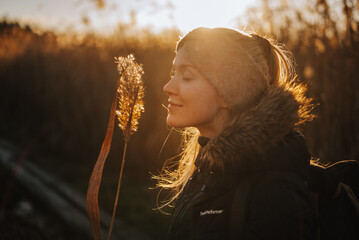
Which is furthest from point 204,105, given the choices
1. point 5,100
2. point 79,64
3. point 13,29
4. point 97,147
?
point 13,29

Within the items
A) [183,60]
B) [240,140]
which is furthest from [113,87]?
[240,140]

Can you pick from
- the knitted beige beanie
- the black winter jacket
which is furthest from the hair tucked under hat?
the black winter jacket

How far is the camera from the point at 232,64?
5.20 feet

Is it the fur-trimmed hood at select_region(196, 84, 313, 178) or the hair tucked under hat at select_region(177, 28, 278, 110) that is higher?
the hair tucked under hat at select_region(177, 28, 278, 110)

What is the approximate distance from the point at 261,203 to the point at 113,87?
15.6 feet

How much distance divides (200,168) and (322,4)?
237 cm

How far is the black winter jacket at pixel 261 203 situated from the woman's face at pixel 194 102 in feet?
0.84

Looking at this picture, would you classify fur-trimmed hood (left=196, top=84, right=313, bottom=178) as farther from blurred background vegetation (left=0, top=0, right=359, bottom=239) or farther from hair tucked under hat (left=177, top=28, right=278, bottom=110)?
blurred background vegetation (left=0, top=0, right=359, bottom=239)

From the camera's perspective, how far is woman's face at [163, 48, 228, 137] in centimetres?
156

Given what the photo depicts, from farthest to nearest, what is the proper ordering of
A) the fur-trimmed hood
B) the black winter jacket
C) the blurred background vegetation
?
the blurred background vegetation < the fur-trimmed hood < the black winter jacket

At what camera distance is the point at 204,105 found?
1.56 m

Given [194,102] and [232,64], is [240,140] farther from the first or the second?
[232,64]

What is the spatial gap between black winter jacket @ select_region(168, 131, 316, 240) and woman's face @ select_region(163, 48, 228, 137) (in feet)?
0.84

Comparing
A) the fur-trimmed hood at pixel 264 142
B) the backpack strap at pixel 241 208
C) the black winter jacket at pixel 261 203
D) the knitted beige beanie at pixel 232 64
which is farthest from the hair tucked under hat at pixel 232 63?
the backpack strap at pixel 241 208
